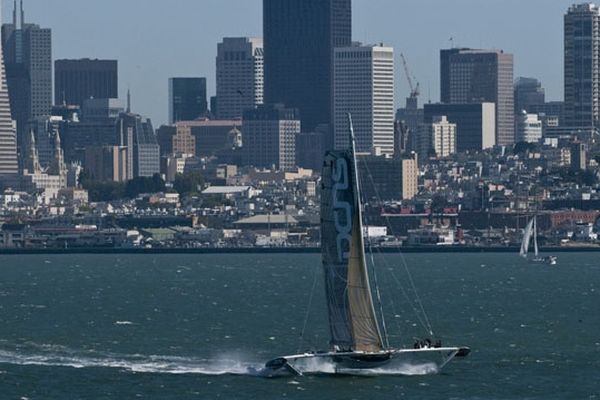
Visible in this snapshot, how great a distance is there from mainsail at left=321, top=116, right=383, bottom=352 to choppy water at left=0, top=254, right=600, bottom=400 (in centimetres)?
135

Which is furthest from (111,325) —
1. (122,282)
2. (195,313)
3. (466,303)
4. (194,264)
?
(194,264)

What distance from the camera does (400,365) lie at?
236 ft

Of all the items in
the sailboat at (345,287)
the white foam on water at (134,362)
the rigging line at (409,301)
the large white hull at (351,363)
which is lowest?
the rigging line at (409,301)

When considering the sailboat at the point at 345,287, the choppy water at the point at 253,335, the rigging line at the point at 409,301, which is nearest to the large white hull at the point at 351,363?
the sailboat at the point at 345,287

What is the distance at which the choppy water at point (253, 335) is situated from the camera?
6969 centimetres

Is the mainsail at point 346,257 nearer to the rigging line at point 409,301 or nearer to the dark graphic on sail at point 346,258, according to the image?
the dark graphic on sail at point 346,258

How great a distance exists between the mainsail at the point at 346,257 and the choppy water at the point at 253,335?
4.44ft

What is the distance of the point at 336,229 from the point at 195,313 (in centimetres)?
3424

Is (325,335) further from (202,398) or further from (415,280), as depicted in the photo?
(415,280)

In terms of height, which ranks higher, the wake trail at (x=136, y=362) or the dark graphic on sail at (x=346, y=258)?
the dark graphic on sail at (x=346, y=258)

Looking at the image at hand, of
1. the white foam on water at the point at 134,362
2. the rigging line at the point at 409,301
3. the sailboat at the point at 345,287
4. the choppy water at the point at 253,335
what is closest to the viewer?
the choppy water at the point at 253,335

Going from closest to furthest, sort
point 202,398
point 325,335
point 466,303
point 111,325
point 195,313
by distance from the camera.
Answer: point 202,398 < point 325,335 < point 111,325 < point 195,313 < point 466,303

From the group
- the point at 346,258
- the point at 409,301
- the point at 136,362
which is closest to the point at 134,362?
the point at 136,362

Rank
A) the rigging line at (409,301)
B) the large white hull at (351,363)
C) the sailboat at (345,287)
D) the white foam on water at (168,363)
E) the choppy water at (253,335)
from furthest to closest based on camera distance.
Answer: the rigging line at (409,301)
the white foam on water at (168,363)
the large white hull at (351,363)
the sailboat at (345,287)
the choppy water at (253,335)
